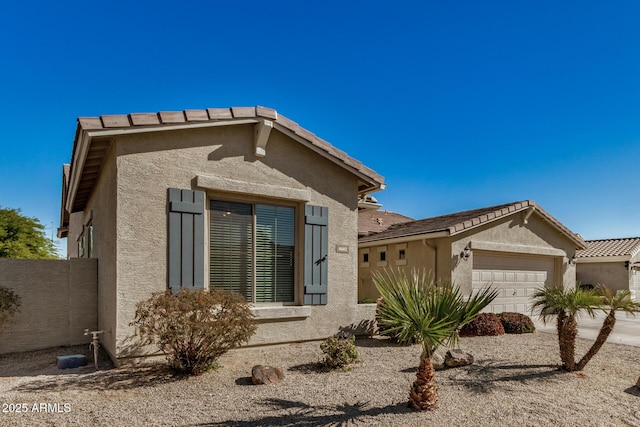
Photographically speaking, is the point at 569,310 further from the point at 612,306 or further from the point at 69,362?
the point at 69,362

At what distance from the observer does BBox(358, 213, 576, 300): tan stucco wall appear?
440 inches

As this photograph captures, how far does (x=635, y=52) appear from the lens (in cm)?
961

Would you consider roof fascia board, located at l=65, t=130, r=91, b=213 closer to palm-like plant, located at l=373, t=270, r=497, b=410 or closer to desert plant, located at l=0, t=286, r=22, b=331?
desert plant, located at l=0, t=286, r=22, b=331

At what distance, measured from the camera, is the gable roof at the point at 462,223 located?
11.1 meters

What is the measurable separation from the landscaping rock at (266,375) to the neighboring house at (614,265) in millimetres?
20414

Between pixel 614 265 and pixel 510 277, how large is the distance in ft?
38.4

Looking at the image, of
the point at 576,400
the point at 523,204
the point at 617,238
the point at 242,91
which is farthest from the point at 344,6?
the point at 617,238

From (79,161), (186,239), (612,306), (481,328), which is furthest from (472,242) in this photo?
(79,161)

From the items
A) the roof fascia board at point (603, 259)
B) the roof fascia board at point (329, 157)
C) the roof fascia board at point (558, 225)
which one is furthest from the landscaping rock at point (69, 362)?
the roof fascia board at point (603, 259)

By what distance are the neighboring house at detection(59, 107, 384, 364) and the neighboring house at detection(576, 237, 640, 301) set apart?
59.3ft

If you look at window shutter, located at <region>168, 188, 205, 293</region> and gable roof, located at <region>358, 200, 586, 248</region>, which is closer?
window shutter, located at <region>168, 188, 205, 293</region>

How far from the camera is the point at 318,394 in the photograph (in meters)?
4.76

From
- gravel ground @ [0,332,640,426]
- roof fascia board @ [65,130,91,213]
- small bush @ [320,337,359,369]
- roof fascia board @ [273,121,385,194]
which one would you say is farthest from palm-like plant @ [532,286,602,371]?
roof fascia board @ [65,130,91,213]

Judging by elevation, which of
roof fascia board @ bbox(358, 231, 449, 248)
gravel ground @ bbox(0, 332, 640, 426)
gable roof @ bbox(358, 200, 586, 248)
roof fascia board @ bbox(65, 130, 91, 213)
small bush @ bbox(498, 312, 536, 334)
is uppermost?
roof fascia board @ bbox(65, 130, 91, 213)
